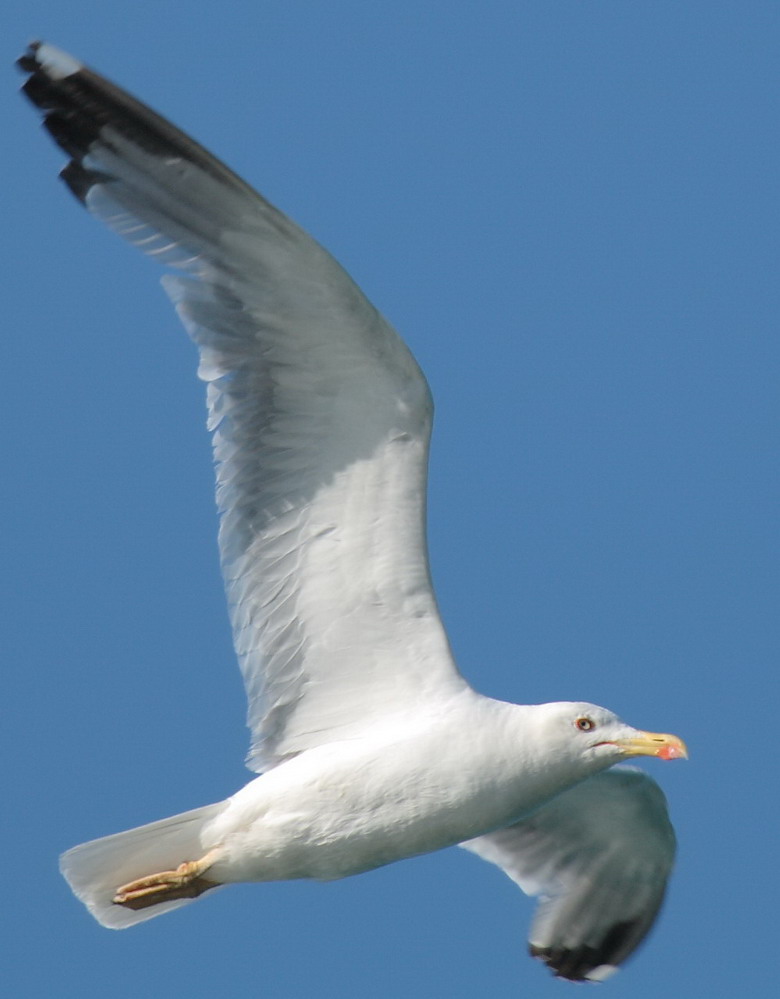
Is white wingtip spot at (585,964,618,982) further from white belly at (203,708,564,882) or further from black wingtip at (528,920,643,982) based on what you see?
white belly at (203,708,564,882)

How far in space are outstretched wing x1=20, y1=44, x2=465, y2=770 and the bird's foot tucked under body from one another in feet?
1.82

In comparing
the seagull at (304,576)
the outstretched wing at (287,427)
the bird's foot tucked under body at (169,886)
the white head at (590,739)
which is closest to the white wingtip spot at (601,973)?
the seagull at (304,576)

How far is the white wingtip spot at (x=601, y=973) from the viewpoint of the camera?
10.1 metres

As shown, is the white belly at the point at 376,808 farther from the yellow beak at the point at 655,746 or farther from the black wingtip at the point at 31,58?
the black wingtip at the point at 31,58

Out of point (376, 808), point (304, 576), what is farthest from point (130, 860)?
point (304, 576)

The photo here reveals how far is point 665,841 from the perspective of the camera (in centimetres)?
999

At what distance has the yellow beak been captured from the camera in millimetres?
8461

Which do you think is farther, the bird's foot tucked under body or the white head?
the bird's foot tucked under body

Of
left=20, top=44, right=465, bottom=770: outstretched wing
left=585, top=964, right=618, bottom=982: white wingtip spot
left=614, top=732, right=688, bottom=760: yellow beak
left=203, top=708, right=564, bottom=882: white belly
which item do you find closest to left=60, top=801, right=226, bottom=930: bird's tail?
left=203, top=708, right=564, bottom=882: white belly

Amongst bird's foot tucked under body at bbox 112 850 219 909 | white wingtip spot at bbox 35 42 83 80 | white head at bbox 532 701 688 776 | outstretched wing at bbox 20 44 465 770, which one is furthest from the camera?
bird's foot tucked under body at bbox 112 850 219 909

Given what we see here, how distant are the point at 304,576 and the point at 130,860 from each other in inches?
54.0

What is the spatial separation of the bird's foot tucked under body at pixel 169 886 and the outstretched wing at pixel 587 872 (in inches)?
71.8

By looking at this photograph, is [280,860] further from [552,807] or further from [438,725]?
[552,807]

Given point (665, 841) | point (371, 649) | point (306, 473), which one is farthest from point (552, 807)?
point (306, 473)
